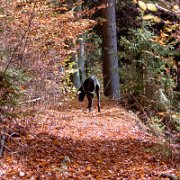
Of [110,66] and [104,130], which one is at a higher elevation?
[110,66]

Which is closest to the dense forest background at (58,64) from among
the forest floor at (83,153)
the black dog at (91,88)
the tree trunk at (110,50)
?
the tree trunk at (110,50)

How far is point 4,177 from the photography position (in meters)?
5.71

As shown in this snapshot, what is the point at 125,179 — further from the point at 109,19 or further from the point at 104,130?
the point at 109,19

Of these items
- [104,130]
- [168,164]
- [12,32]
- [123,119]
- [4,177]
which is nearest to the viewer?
[4,177]

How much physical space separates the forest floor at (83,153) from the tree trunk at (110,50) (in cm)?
705

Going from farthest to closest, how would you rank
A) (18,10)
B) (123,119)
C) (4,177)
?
(123,119)
(18,10)
(4,177)

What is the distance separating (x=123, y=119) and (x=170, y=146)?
4.44 metres

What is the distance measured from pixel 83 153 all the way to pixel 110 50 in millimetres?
9532

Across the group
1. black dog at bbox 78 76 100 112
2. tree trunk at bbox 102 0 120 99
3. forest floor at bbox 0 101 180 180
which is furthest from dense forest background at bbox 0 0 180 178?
black dog at bbox 78 76 100 112

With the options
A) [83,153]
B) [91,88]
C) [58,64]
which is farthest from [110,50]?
[83,153]

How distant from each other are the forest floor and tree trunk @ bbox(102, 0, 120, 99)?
7054 millimetres

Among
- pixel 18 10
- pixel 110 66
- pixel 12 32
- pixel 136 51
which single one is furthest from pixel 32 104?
pixel 110 66

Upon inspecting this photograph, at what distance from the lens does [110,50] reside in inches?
643

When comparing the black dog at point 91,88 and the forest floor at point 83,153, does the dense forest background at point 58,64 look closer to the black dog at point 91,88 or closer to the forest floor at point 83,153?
the forest floor at point 83,153
